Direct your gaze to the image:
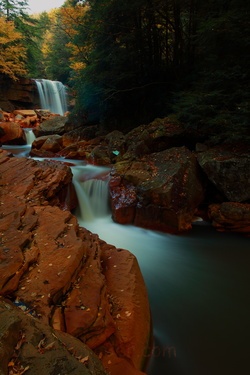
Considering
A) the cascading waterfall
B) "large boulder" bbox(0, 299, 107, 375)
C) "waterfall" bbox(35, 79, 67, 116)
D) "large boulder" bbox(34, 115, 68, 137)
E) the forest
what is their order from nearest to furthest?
1. "large boulder" bbox(0, 299, 107, 375)
2. the forest
3. the cascading waterfall
4. "large boulder" bbox(34, 115, 68, 137)
5. "waterfall" bbox(35, 79, 67, 116)

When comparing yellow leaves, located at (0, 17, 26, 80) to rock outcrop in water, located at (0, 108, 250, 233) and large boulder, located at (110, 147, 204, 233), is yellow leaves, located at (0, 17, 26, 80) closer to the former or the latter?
rock outcrop in water, located at (0, 108, 250, 233)

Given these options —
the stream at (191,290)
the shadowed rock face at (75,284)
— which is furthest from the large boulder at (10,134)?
the shadowed rock face at (75,284)

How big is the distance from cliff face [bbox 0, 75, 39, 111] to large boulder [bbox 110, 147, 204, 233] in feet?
52.5

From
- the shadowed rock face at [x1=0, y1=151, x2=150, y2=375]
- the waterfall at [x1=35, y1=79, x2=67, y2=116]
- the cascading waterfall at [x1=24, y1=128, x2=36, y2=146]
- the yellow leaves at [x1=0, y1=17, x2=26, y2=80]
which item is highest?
the yellow leaves at [x1=0, y1=17, x2=26, y2=80]

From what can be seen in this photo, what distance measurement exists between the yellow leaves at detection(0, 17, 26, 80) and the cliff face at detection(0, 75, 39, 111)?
2.59 ft

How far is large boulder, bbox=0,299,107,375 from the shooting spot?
1364mm

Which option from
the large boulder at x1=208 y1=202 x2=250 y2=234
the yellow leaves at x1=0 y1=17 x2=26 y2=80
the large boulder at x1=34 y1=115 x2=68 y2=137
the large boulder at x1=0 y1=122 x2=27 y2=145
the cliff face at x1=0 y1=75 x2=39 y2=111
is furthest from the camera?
the cliff face at x1=0 y1=75 x2=39 y2=111

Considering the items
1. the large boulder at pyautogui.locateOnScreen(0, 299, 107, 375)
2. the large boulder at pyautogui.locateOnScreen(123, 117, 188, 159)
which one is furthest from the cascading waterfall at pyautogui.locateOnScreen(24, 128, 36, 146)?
the large boulder at pyautogui.locateOnScreen(0, 299, 107, 375)

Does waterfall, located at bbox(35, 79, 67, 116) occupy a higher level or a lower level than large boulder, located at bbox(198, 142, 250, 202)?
higher

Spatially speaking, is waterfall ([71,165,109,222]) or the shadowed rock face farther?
waterfall ([71,165,109,222])

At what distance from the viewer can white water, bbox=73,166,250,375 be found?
293cm

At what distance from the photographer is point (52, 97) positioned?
2094cm

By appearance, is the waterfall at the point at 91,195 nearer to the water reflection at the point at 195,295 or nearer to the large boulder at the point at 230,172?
the water reflection at the point at 195,295

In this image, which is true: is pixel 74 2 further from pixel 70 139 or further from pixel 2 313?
pixel 2 313
